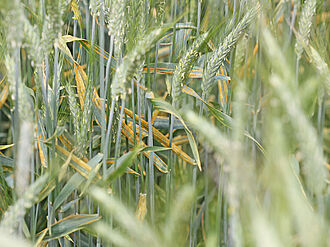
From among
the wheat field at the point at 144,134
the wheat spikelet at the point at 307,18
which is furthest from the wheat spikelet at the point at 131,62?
the wheat spikelet at the point at 307,18

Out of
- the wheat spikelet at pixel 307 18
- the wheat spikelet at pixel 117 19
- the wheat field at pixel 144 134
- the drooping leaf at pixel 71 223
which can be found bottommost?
the drooping leaf at pixel 71 223

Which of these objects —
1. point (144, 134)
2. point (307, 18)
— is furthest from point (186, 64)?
point (307, 18)

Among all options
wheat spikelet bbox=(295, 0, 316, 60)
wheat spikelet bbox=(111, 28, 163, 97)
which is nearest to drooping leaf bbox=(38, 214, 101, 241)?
wheat spikelet bbox=(111, 28, 163, 97)

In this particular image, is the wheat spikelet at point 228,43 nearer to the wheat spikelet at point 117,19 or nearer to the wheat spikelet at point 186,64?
the wheat spikelet at point 186,64

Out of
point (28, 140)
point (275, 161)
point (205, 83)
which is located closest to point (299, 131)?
point (275, 161)

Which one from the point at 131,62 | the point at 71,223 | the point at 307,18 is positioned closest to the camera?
the point at 131,62

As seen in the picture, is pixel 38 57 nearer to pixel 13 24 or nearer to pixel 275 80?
pixel 13 24

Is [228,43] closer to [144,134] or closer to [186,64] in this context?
[186,64]

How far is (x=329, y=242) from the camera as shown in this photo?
240mm

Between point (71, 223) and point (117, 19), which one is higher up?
point (117, 19)

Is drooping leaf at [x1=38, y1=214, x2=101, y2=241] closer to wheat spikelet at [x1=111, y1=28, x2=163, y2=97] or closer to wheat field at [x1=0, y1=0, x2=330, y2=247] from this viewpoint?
wheat field at [x1=0, y1=0, x2=330, y2=247]

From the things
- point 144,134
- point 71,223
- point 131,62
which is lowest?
point 71,223

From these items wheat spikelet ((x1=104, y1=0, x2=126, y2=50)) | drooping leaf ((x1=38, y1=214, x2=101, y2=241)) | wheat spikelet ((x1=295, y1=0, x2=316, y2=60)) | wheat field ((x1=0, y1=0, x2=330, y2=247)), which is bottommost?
drooping leaf ((x1=38, y1=214, x2=101, y2=241))

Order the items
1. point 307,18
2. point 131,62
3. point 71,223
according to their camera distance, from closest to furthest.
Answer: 1. point 131,62
2. point 71,223
3. point 307,18
